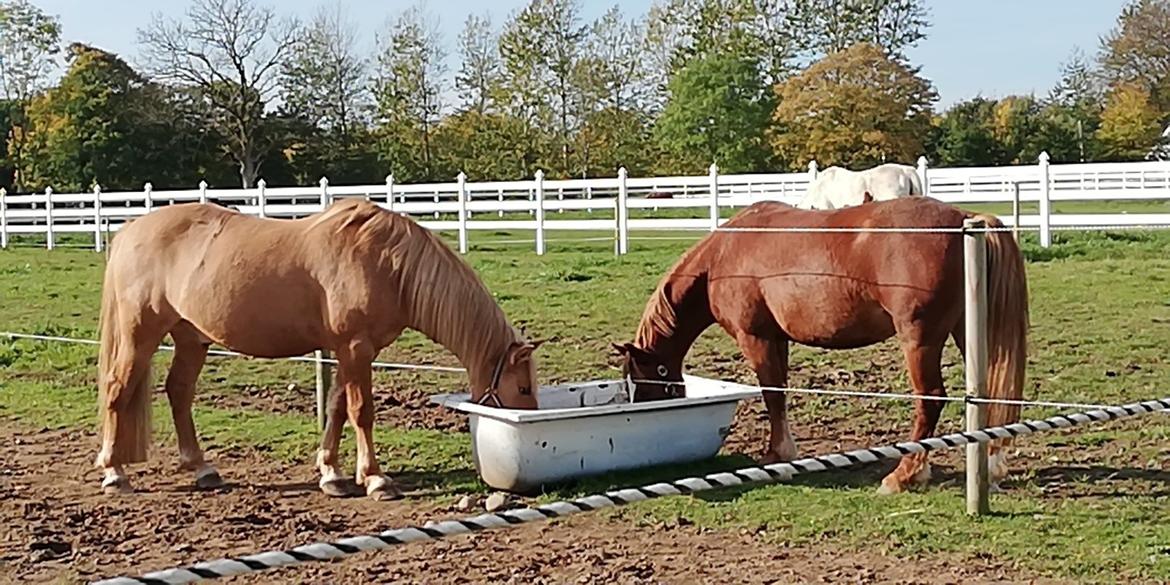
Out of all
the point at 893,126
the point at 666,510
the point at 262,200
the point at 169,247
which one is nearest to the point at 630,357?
the point at 666,510

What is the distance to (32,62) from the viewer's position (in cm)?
4253

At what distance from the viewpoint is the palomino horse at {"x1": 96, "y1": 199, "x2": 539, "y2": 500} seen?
5980mm

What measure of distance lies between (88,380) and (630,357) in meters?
4.92

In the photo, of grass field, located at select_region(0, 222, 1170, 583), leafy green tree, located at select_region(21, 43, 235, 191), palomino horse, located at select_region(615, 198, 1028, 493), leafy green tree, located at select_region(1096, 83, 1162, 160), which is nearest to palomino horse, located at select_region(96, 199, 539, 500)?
grass field, located at select_region(0, 222, 1170, 583)

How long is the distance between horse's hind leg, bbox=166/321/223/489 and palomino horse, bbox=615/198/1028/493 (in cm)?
228

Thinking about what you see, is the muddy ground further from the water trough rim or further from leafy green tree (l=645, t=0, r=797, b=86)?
leafy green tree (l=645, t=0, r=797, b=86)

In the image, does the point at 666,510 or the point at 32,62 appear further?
the point at 32,62

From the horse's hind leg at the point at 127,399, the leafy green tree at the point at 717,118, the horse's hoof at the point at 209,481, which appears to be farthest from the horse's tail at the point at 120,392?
the leafy green tree at the point at 717,118

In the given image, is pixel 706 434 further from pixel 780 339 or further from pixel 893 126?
pixel 893 126

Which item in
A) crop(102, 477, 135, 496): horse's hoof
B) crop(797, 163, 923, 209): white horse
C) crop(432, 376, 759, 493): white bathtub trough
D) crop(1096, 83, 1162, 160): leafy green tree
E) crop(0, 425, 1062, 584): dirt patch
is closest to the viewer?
crop(0, 425, 1062, 584): dirt patch

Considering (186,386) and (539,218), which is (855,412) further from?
(539,218)

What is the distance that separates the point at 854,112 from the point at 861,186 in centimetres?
2548

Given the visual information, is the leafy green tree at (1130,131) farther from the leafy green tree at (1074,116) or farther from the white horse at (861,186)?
the white horse at (861,186)

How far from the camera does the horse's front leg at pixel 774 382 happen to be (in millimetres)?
6285
